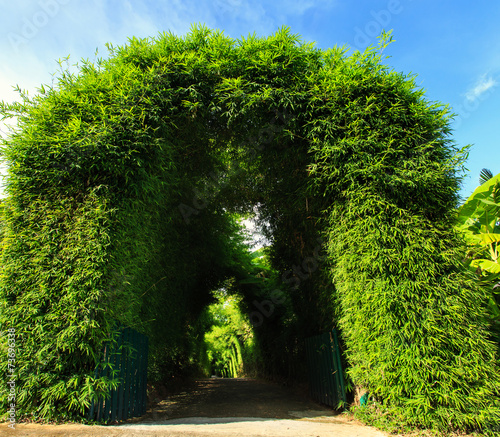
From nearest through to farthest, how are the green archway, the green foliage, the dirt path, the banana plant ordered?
the dirt path → the green archway → the banana plant → the green foliage

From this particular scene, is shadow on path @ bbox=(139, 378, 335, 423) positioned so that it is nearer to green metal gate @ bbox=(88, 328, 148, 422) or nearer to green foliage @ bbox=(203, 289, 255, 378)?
green metal gate @ bbox=(88, 328, 148, 422)

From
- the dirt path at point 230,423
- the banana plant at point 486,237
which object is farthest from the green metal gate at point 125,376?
the banana plant at point 486,237

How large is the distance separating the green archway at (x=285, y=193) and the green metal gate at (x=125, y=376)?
0.19 meters

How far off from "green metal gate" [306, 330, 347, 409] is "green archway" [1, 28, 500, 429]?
20.5 inches

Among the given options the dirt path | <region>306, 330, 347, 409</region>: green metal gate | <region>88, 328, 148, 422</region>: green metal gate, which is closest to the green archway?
<region>88, 328, 148, 422</region>: green metal gate

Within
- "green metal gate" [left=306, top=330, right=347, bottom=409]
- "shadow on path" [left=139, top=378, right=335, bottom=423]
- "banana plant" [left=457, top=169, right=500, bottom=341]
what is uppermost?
"banana plant" [left=457, top=169, right=500, bottom=341]

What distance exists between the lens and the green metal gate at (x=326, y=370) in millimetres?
3928

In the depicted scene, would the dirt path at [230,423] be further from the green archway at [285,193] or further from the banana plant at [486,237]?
the banana plant at [486,237]

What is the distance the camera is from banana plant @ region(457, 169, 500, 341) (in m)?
3.34

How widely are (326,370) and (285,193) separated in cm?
261

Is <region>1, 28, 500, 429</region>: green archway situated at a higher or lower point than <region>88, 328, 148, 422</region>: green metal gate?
higher

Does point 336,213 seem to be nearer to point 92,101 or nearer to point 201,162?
point 201,162

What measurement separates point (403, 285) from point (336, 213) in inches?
41.4

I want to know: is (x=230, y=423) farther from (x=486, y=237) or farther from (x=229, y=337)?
(x=229, y=337)
